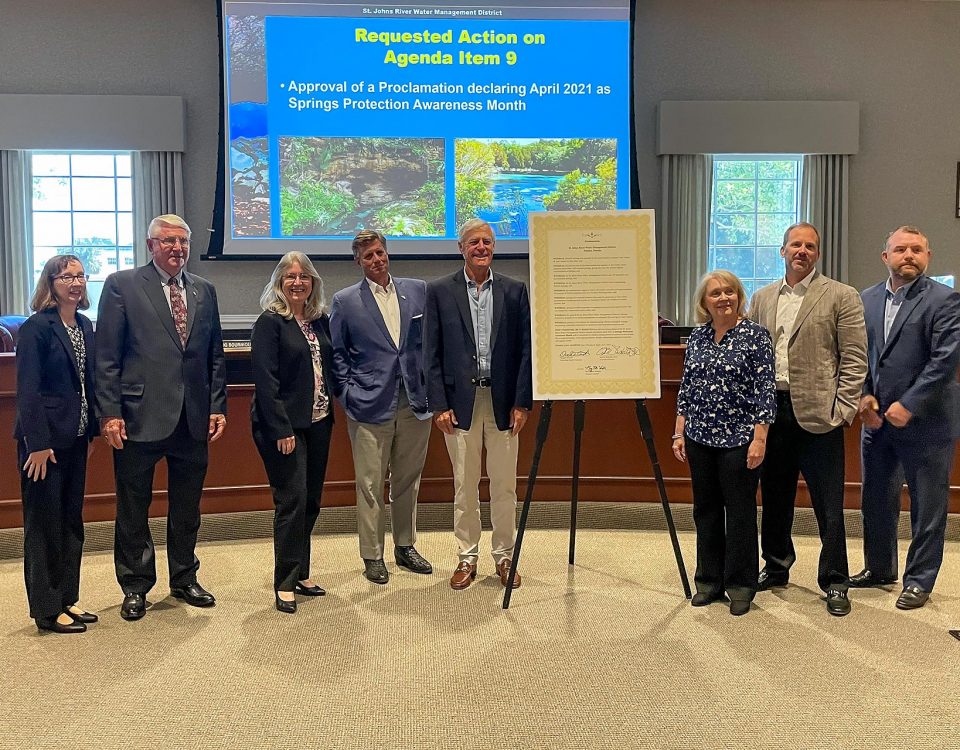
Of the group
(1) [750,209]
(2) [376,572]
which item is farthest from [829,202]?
(2) [376,572]

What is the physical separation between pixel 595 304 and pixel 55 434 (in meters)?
2.15

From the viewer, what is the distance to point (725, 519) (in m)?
3.26

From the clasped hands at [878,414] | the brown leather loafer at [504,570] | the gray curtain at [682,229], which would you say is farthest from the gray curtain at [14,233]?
the clasped hands at [878,414]

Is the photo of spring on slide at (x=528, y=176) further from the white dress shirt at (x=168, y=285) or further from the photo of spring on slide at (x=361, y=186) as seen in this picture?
the white dress shirt at (x=168, y=285)

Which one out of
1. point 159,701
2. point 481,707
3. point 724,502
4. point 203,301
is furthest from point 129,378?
point 724,502

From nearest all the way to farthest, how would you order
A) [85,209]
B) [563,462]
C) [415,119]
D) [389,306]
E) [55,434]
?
[55,434], [389,306], [563,462], [415,119], [85,209]

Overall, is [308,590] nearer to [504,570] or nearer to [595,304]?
[504,570]

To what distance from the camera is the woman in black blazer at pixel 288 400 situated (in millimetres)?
3129

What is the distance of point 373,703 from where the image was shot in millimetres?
2338

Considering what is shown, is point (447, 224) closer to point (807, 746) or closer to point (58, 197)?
point (58, 197)

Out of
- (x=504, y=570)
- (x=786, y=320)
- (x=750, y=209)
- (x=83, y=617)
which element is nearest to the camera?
(x=83, y=617)

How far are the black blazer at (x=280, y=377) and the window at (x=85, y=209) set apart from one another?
16.5 feet

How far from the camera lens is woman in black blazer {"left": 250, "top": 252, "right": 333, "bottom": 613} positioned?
3.13 meters

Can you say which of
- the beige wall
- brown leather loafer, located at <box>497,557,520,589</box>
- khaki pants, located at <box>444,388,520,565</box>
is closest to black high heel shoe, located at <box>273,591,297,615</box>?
khaki pants, located at <box>444,388,520,565</box>
